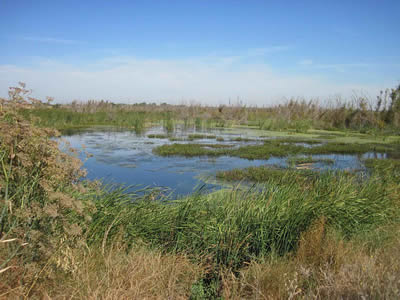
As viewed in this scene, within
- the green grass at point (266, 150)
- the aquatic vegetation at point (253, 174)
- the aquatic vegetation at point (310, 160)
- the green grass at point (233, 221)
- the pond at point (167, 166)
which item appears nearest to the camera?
the green grass at point (233, 221)

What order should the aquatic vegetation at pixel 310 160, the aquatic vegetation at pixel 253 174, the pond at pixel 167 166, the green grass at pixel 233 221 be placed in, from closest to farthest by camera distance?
the green grass at pixel 233 221 → the pond at pixel 167 166 → the aquatic vegetation at pixel 253 174 → the aquatic vegetation at pixel 310 160

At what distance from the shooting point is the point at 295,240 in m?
4.20

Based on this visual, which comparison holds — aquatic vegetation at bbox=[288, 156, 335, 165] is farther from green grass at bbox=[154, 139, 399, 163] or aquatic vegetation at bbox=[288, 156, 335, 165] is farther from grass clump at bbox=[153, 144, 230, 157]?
grass clump at bbox=[153, 144, 230, 157]

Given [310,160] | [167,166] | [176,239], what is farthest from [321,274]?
[310,160]

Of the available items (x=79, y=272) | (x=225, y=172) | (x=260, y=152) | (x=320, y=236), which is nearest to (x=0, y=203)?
(x=79, y=272)

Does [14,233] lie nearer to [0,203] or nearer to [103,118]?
[0,203]

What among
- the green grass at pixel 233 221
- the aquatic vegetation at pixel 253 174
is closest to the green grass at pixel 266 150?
the aquatic vegetation at pixel 253 174

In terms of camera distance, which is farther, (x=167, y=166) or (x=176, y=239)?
(x=167, y=166)

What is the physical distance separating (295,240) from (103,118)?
24.8 meters

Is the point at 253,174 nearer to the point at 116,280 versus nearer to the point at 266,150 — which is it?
the point at 266,150

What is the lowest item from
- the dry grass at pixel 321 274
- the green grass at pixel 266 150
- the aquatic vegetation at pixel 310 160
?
the dry grass at pixel 321 274

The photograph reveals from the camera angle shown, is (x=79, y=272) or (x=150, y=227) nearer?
(x=79, y=272)

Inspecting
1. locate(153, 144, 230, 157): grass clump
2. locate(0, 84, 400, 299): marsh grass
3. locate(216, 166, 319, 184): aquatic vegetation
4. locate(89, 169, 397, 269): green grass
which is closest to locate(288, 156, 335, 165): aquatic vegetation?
locate(216, 166, 319, 184): aquatic vegetation

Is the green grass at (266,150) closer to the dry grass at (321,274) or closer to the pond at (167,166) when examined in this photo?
the pond at (167,166)
